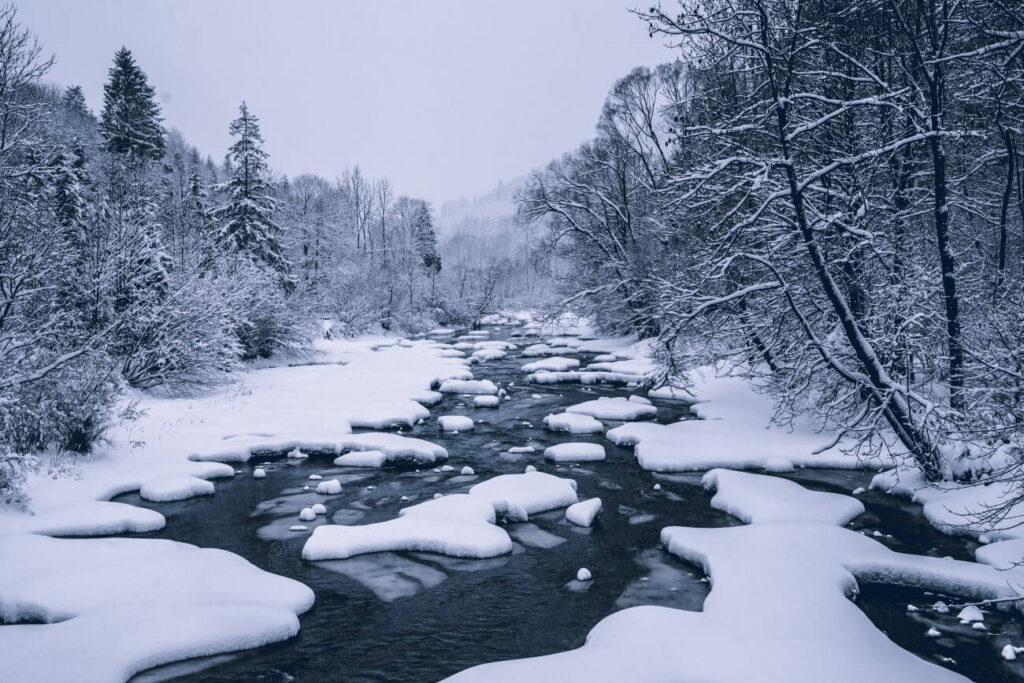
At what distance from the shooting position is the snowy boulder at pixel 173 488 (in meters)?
8.51

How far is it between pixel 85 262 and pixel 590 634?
15439 millimetres

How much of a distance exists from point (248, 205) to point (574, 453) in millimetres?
22187

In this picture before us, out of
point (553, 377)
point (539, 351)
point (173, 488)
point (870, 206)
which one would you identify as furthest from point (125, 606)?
point (539, 351)

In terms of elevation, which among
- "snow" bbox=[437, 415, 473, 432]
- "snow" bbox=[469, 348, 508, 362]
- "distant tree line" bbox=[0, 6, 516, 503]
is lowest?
"snow" bbox=[437, 415, 473, 432]

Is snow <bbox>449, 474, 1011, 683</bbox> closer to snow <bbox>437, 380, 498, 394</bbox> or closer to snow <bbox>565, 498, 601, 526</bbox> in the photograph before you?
snow <bbox>565, 498, 601, 526</bbox>

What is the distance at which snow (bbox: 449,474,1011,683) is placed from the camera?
452cm

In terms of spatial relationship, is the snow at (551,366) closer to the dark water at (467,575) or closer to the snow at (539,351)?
the snow at (539,351)

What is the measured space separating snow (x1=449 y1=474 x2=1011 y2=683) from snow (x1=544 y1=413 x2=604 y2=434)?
18.7ft

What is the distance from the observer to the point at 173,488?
860 cm

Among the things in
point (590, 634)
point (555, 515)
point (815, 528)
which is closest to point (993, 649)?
point (815, 528)

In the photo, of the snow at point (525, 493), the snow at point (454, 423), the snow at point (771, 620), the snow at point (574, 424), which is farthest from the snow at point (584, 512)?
the snow at point (454, 423)

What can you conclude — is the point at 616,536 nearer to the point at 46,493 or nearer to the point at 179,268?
the point at 46,493

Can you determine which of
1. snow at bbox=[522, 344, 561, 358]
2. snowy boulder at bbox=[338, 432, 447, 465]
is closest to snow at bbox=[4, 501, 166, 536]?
snowy boulder at bbox=[338, 432, 447, 465]

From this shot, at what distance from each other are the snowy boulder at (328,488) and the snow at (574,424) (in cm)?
566
